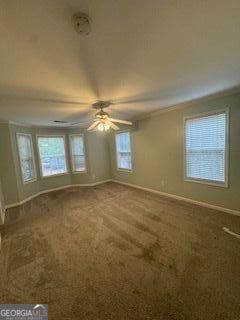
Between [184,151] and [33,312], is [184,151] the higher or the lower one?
the higher one

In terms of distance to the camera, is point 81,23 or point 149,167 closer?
point 81,23

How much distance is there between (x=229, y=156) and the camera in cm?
297

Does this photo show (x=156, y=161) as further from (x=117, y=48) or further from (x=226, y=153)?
(x=117, y=48)

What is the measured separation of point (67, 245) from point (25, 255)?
57 cm

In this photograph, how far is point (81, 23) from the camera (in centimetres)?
108

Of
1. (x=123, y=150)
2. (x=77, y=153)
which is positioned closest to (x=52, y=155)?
(x=77, y=153)

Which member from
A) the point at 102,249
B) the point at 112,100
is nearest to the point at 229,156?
the point at 112,100

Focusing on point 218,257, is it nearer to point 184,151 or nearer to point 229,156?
point 229,156

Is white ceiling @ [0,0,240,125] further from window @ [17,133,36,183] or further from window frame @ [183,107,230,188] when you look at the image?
window @ [17,133,36,183]

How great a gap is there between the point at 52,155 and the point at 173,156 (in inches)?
161

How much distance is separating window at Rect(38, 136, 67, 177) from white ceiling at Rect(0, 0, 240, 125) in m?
3.02

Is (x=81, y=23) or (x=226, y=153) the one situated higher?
(x=81, y=23)

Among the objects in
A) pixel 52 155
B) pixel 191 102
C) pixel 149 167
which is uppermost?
pixel 191 102

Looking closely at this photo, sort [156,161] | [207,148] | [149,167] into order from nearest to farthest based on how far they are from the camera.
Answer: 1. [207,148]
2. [156,161]
3. [149,167]
